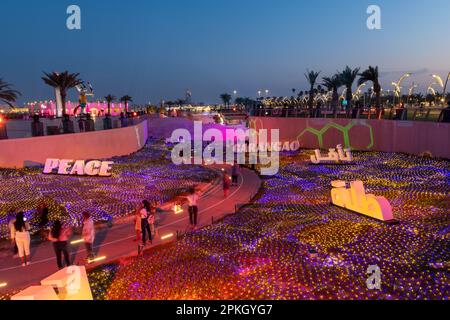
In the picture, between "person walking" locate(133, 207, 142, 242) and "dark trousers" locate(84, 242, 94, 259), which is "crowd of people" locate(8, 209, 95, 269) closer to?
"dark trousers" locate(84, 242, 94, 259)

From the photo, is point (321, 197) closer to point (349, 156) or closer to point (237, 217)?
point (237, 217)

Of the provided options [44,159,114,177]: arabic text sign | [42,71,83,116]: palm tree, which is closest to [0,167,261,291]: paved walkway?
[44,159,114,177]: arabic text sign

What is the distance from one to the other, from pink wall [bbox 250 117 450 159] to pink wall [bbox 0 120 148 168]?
17.9m

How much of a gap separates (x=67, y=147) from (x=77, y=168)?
3.89 meters

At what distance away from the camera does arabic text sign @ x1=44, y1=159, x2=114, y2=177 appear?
21438mm

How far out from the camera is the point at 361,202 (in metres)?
13.6

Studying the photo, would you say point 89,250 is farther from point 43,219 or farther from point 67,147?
point 67,147

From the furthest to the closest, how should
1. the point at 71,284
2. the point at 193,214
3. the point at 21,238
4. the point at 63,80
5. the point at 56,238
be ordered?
the point at 63,80
the point at 193,214
the point at 21,238
the point at 56,238
the point at 71,284

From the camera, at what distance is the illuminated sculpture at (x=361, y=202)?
12.4 metres

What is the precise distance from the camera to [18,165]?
71.1 feet

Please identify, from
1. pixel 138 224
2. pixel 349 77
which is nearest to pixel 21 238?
pixel 138 224

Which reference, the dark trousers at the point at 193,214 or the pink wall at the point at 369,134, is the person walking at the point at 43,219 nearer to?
the dark trousers at the point at 193,214
